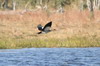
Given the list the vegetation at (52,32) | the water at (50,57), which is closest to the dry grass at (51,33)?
the vegetation at (52,32)

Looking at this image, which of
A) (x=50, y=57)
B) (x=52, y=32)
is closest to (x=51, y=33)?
(x=52, y=32)

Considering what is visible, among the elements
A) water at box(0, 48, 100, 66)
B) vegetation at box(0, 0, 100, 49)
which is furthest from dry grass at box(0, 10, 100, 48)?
water at box(0, 48, 100, 66)

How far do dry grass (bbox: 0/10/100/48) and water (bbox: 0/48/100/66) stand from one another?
5.22 feet

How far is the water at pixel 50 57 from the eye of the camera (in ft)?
55.5

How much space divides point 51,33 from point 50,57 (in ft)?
42.5

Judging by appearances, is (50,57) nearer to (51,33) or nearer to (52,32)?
(51,33)

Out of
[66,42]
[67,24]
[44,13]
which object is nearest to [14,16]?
[44,13]

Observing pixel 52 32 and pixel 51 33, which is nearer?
pixel 51 33

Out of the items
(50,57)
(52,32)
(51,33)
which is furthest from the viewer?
(52,32)

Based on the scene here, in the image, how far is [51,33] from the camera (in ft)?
107

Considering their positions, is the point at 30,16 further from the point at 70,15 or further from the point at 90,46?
the point at 90,46

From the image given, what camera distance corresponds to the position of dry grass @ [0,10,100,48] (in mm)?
25484

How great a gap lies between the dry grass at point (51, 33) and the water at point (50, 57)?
5.22ft

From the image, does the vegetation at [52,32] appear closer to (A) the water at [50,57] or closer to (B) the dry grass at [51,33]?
(B) the dry grass at [51,33]
